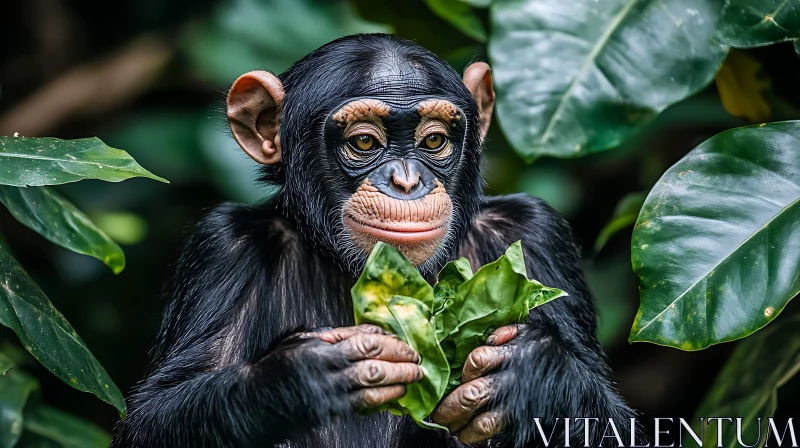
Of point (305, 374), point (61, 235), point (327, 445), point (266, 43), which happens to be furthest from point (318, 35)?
point (305, 374)

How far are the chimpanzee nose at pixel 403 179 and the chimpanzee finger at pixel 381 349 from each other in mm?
688

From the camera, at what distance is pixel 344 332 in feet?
11.2

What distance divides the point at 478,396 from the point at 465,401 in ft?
0.15

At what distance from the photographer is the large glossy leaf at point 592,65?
4.46 metres

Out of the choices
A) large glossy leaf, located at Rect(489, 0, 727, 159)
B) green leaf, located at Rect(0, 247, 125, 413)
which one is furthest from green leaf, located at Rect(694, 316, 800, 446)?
green leaf, located at Rect(0, 247, 125, 413)

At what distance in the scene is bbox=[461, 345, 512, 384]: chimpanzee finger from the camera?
11.2 feet

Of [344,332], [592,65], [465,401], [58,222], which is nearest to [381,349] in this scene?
[344,332]

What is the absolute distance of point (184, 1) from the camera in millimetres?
9055

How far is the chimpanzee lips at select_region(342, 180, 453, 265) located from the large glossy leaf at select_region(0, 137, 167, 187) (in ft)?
2.45

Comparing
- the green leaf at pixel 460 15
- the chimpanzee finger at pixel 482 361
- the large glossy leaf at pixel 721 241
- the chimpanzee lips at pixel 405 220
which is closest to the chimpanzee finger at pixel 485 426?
the chimpanzee finger at pixel 482 361

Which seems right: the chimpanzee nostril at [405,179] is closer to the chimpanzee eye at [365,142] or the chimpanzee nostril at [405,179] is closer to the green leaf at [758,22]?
the chimpanzee eye at [365,142]

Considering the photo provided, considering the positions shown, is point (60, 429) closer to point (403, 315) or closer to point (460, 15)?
point (403, 315)

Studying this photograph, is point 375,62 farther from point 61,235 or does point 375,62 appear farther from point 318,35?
point 318,35

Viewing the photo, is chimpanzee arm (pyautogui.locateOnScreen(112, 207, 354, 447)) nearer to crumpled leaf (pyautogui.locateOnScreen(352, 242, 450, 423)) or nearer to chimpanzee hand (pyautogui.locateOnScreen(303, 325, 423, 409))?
chimpanzee hand (pyautogui.locateOnScreen(303, 325, 423, 409))
